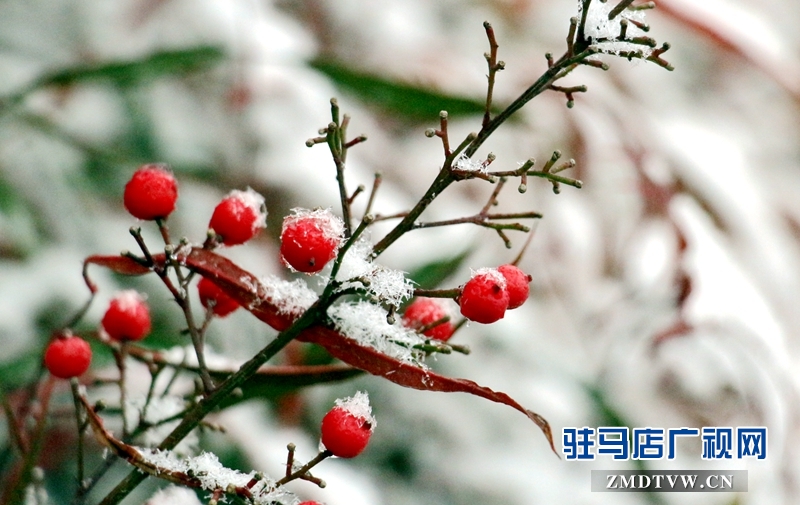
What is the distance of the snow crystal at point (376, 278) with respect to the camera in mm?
359

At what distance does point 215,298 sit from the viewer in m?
0.47

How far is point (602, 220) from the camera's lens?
1.54 m

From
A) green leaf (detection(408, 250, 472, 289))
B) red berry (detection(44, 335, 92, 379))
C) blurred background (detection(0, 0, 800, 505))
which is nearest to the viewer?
red berry (detection(44, 335, 92, 379))

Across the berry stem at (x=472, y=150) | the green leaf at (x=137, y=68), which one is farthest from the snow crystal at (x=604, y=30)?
the green leaf at (x=137, y=68)

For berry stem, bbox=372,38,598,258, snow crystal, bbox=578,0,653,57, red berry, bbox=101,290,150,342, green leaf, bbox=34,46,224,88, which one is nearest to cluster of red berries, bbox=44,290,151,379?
red berry, bbox=101,290,150,342

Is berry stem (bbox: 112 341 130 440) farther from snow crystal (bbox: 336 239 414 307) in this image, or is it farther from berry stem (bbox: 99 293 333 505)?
snow crystal (bbox: 336 239 414 307)

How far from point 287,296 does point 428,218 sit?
0.97m

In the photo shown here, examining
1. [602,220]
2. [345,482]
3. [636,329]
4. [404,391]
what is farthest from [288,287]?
[602,220]

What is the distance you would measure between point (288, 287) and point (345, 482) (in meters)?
0.77

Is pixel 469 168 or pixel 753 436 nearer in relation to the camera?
pixel 469 168

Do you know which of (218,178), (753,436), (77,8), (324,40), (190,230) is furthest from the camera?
(324,40)

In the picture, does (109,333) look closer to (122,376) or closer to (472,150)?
(122,376)

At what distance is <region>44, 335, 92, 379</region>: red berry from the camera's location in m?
0.46

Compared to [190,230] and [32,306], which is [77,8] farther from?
[32,306]
